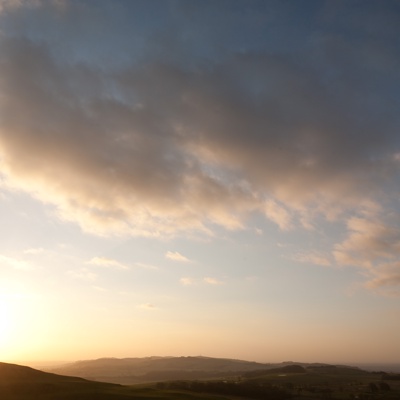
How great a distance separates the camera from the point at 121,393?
3228 inches

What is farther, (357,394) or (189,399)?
(357,394)

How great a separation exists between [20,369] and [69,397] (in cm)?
2880

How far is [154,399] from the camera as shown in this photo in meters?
76.1

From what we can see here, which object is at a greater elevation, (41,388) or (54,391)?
(41,388)

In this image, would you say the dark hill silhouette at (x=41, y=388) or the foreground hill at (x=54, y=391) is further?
the dark hill silhouette at (x=41, y=388)

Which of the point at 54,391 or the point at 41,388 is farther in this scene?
the point at 41,388

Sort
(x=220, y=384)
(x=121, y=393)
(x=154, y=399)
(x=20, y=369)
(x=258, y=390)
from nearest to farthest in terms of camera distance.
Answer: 1. (x=154, y=399)
2. (x=121, y=393)
3. (x=20, y=369)
4. (x=258, y=390)
5. (x=220, y=384)

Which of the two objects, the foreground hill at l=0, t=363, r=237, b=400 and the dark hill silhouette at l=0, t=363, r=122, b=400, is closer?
the foreground hill at l=0, t=363, r=237, b=400

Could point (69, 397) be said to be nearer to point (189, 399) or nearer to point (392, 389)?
point (189, 399)

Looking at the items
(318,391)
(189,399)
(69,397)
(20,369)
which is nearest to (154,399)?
(189,399)

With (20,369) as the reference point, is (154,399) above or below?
below

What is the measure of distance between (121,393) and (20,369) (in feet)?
96.6

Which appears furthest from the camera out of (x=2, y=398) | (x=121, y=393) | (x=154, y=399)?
(x=121, y=393)

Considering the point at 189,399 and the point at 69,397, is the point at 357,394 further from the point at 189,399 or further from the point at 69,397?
the point at 69,397
